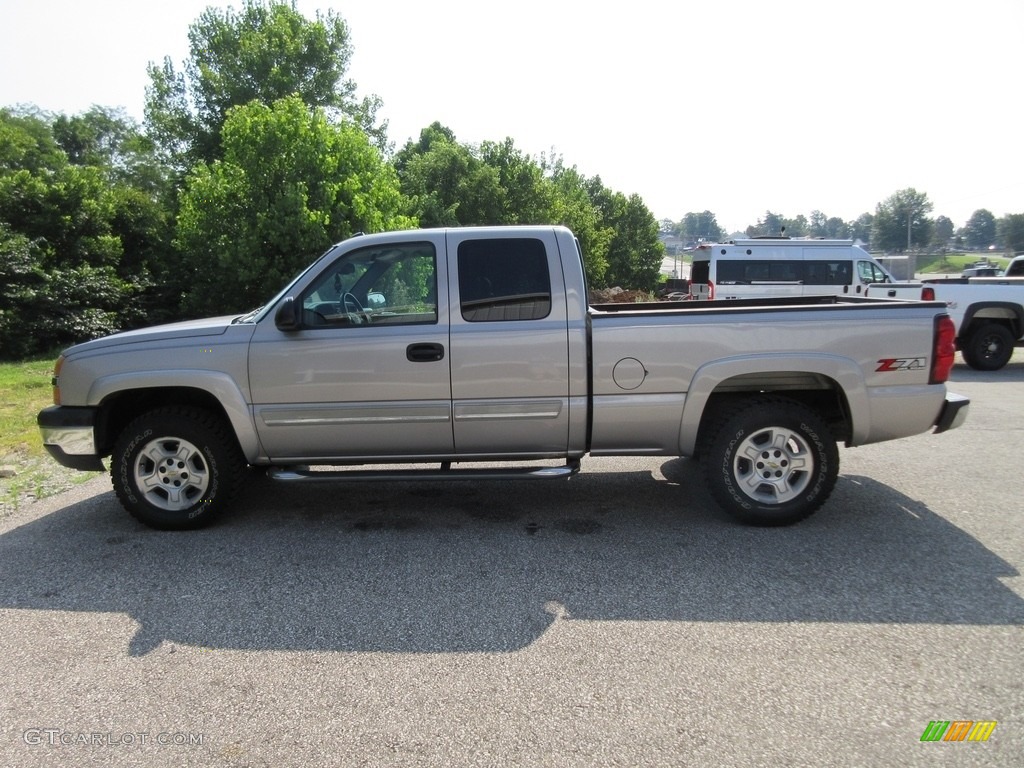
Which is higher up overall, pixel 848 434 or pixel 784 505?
pixel 848 434

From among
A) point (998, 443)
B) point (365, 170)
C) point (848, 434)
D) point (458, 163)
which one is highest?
point (458, 163)

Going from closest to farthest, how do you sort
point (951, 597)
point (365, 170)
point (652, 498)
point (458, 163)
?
point (951, 597), point (652, 498), point (365, 170), point (458, 163)

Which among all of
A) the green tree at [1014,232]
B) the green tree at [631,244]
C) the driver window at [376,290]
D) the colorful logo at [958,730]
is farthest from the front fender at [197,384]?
the green tree at [1014,232]

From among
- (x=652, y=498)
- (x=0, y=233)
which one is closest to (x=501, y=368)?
(x=652, y=498)

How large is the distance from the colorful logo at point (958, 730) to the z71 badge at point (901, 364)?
256 centimetres

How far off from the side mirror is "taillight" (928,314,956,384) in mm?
4182

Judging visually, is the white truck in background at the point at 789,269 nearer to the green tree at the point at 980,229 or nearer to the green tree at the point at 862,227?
the green tree at the point at 862,227

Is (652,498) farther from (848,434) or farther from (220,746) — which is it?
(220,746)

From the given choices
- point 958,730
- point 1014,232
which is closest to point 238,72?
point 958,730

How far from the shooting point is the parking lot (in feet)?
9.39

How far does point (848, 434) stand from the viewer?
5117 millimetres

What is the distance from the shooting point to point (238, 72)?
27.0 meters

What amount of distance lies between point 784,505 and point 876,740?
7.72ft

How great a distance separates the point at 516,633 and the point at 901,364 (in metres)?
3.15
